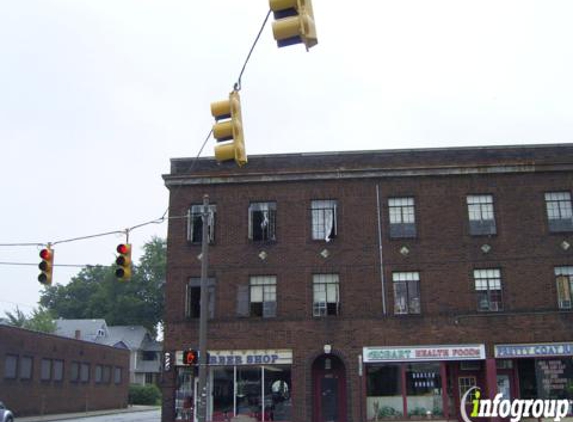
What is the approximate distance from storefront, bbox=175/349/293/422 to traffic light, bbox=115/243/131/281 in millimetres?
10693

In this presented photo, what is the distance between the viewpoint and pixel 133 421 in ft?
124

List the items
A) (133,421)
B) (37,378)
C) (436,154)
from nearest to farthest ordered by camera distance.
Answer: (436,154)
(133,421)
(37,378)

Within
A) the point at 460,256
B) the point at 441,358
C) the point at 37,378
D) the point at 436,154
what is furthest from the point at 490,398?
the point at 37,378

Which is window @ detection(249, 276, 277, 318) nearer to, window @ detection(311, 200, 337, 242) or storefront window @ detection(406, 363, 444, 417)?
window @ detection(311, 200, 337, 242)

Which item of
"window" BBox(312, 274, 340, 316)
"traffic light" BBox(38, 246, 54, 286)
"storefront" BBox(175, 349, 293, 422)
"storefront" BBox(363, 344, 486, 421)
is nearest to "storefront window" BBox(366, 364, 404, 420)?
"storefront" BBox(363, 344, 486, 421)

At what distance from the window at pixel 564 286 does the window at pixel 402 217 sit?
6.33 m

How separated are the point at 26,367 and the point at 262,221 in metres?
23.2

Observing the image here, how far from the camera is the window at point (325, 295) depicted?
2847 centimetres

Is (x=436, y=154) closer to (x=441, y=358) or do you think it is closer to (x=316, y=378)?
(x=441, y=358)

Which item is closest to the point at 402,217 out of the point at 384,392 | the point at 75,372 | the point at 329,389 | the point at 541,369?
the point at 384,392

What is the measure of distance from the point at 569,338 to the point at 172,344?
16563mm

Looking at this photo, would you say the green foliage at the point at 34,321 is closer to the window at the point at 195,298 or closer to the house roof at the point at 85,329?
the house roof at the point at 85,329

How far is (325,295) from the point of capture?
28.6 metres

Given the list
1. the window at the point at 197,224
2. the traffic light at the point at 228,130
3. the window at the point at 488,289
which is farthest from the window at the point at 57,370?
the traffic light at the point at 228,130
